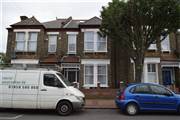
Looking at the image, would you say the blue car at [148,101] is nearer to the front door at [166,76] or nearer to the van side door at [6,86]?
the van side door at [6,86]

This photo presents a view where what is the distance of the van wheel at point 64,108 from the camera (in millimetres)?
10305

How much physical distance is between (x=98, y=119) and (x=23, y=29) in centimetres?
1660

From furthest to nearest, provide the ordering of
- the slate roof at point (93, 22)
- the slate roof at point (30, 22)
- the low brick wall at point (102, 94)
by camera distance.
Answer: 1. the slate roof at point (30, 22)
2. the slate roof at point (93, 22)
3. the low brick wall at point (102, 94)

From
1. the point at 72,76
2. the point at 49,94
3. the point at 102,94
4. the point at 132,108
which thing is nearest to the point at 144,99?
the point at 132,108

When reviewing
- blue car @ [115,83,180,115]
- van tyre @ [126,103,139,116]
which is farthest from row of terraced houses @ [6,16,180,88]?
van tyre @ [126,103,139,116]

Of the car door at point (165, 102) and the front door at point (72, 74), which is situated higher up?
the front door at point (72, 74)

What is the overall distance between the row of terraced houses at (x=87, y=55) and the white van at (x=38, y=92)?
1044cm

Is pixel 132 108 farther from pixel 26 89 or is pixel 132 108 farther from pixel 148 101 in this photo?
pixel 26 89

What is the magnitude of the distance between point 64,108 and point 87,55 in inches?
462

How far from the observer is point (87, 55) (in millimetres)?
21625

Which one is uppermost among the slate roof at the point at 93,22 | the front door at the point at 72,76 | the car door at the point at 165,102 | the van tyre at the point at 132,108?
the slate roof at the point at 93,22

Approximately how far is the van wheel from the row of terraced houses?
34.7 ft

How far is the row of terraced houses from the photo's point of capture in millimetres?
21250

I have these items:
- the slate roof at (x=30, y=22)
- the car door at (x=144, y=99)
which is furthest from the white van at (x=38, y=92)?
the slate roof at (x=30, y=22)
